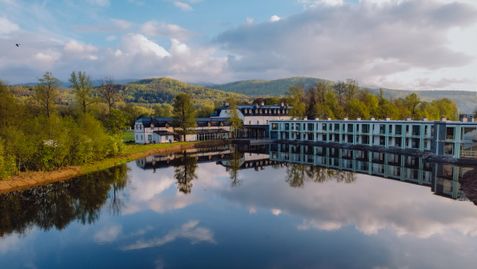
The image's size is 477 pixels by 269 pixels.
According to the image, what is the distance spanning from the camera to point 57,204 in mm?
23312

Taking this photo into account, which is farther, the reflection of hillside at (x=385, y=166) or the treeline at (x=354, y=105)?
the treeline at (x=354, y=105)

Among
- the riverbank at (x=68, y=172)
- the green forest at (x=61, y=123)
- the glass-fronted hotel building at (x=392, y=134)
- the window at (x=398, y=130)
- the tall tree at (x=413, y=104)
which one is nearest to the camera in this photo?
the riverbank at (x=68, y=172)

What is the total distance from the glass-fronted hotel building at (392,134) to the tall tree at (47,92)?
1804 inches

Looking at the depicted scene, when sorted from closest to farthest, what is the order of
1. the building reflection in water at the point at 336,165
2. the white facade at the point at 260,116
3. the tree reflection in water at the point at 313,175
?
the building reflection in water at the point at 336,165 < the tree reflection in water at the point at 313,175 < the white facade at the point at 260,116

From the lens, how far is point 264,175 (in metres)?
35.6

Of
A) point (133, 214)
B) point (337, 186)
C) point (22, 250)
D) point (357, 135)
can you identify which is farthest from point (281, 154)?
point (22, 250)

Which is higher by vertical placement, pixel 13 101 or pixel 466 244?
pixel 13 101

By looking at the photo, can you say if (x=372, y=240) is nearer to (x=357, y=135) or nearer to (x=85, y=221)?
(x=85, y=221)

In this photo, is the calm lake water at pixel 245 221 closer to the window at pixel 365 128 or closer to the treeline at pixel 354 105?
the window at pixel 365 128

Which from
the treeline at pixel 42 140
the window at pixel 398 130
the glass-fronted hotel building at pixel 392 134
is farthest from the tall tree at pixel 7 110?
the window at pixel 398 130

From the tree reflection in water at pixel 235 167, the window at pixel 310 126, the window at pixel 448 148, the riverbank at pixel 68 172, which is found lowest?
the tree reflection in water at pixel 235 167

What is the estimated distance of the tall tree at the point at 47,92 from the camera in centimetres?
4472

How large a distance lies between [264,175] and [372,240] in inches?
760

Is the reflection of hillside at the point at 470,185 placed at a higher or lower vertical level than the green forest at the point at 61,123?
lower
